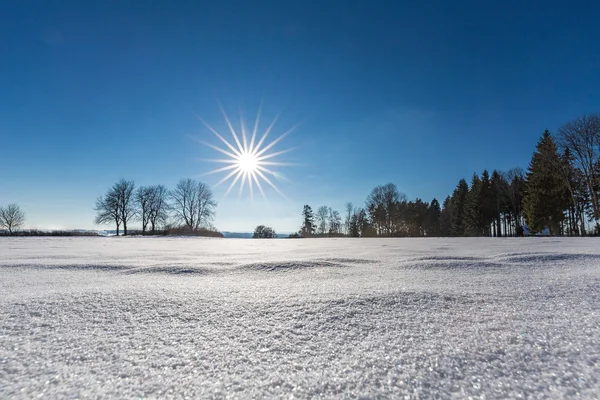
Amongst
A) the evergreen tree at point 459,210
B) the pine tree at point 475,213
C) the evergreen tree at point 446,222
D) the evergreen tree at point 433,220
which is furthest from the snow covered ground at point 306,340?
the evergreen tree at point 433,220

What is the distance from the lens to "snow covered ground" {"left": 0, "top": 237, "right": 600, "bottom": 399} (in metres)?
0.54

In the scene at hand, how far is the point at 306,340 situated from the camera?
0.76 meters

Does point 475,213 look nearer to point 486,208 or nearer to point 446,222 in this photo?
point 486,208

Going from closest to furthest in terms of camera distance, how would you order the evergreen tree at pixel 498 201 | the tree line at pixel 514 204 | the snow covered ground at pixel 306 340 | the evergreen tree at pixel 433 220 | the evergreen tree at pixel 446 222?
1. the snow covered ground at pixel 306 340
2. the tree line at pixel 514 204
3. the evergreen tree at pixel 498 201
4. the evergreen tree at pixel 446 222
5. the evergreen tree at pixel 433 220

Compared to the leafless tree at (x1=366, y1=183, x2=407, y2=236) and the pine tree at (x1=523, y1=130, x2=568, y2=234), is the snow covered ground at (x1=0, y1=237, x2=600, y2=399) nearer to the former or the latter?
the pine tree at (x1=523, y1=130, x2=568, y2=234)

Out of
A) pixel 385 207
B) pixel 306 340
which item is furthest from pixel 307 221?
pixel 306 340

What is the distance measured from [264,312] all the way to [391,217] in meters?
40.5


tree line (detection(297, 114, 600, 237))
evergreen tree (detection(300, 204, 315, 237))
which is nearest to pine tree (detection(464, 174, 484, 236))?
tree line (detection(297, 114, 600, 237))

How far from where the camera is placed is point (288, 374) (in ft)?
1.91

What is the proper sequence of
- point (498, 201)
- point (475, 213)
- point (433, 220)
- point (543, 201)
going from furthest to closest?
point (433, 220)
point (475, 213)
point (498, 201)
point (543, 201)

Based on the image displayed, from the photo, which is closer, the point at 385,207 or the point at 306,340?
the point at 306,340

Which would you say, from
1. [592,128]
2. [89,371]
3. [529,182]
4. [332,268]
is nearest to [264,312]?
[89,371]

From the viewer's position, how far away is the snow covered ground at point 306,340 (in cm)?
54

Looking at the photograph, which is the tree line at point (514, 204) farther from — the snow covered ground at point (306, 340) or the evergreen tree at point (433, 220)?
the snow covered ground at point (306, 340)
